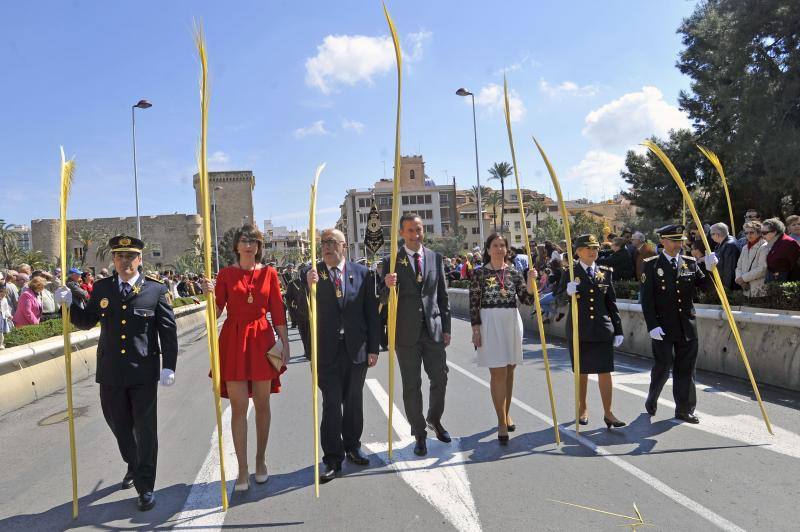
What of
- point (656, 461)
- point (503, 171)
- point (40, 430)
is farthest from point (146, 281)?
point (503, 171)

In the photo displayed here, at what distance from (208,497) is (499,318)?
2998mm

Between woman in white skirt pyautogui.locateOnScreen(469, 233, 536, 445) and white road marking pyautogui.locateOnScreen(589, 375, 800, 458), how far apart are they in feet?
6.13

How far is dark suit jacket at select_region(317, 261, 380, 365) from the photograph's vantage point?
5.26 metres

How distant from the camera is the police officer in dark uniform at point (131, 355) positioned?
4.68m

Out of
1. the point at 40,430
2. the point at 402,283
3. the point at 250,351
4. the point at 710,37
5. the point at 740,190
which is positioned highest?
the point at 710,37

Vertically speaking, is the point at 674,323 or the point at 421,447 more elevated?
the point at 674,323

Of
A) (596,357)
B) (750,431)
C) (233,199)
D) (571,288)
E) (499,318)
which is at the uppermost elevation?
(233,199)

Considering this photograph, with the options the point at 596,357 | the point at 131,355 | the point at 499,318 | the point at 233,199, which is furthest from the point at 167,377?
the point at 233,199

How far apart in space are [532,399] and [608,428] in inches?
57.3

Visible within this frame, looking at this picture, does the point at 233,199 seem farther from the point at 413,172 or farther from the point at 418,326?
the point at 418,326

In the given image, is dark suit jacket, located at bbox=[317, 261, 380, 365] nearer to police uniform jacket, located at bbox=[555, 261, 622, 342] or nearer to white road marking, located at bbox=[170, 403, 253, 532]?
white road marking, located at bbox=[170, 403, 253, 532]

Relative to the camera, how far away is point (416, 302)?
226 inches

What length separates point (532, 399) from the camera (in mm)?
7539

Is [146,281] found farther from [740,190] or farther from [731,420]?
[740,190]
